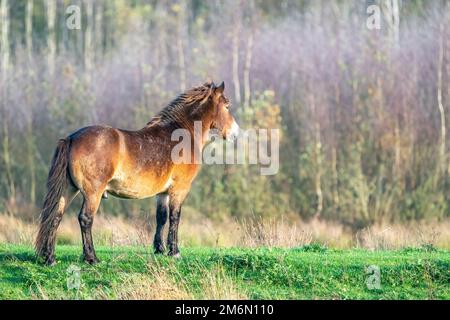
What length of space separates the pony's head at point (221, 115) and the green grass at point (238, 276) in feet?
7.48

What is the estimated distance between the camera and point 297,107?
29734mm

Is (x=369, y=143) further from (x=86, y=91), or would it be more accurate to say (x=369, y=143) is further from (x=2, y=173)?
(x=2, y=173)

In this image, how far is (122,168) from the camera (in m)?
13.6

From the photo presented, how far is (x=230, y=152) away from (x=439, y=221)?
6244 mm

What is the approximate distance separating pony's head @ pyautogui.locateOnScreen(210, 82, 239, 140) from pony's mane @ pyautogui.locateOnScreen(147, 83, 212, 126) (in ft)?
0.42

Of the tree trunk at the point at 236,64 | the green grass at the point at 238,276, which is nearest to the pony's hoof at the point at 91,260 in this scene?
the green grass at the point at 238,276

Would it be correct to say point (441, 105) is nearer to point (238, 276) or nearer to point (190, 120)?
point (190, 120)

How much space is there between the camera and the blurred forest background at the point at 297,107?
27.9m

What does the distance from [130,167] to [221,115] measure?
204cm

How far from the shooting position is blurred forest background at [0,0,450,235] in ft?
91.5

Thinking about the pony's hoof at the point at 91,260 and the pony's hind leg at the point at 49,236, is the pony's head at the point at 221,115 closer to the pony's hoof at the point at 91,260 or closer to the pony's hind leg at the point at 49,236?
the pony's hind leg at the point at 49,236

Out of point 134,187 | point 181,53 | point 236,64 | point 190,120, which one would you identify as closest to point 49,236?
point 134,187

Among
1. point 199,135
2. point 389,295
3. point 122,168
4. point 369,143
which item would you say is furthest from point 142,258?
point 369,143

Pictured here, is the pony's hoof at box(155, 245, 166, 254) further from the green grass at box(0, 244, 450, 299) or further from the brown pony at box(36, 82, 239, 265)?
the green grass at box(0, 244, 450, 299)
